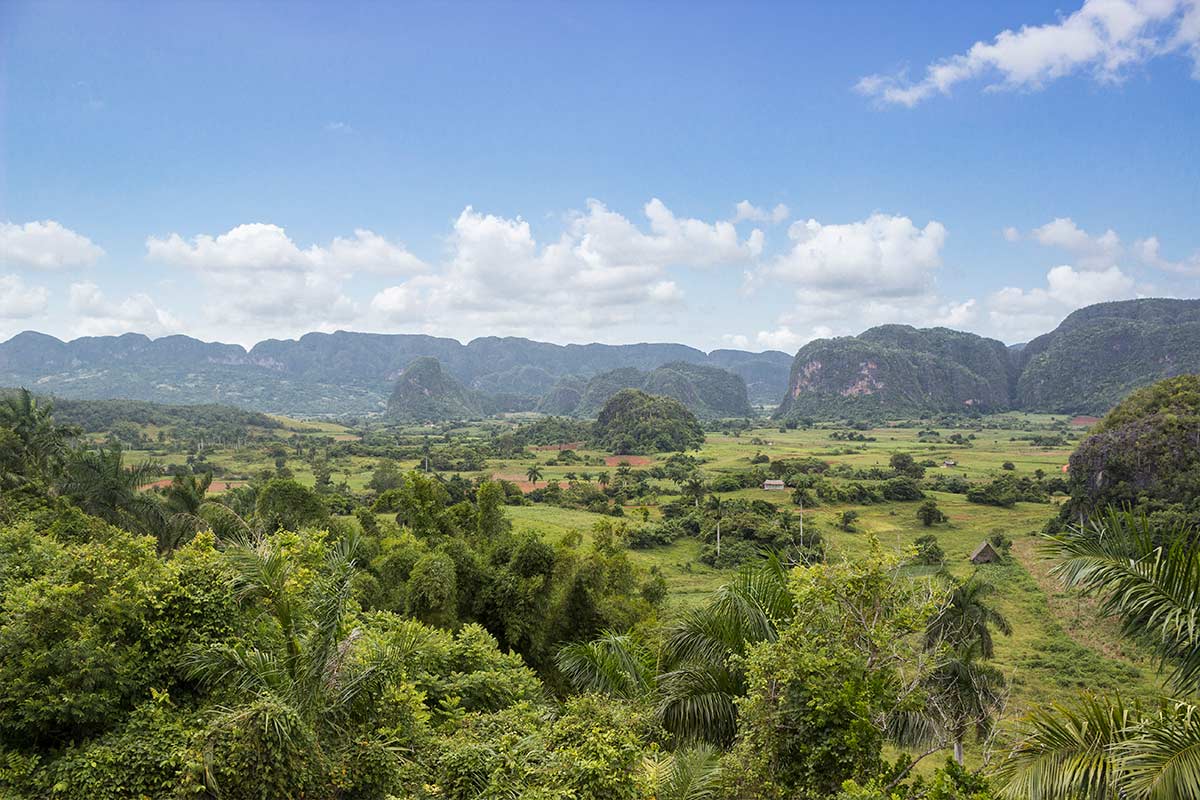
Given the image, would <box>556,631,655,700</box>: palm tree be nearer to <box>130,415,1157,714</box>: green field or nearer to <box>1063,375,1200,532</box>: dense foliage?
<box>130,415,1157,714</box>: green field

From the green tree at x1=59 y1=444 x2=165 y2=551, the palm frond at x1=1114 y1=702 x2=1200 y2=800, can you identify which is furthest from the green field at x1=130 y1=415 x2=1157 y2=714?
the green tree at x1=59 y1=444 x2=165 y2=551

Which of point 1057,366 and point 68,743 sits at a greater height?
point 1057,366

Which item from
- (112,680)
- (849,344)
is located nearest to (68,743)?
(112,680)

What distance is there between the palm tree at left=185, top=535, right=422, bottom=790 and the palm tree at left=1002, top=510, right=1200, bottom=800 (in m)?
5.50

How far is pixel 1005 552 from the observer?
35844 millimetres

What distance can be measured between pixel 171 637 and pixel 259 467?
63730 mm

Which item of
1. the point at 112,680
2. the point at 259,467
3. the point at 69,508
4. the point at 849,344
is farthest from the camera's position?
the point at 849,344

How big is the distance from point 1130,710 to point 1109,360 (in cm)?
18006

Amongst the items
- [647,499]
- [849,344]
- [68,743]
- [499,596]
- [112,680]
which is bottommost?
[647,499]

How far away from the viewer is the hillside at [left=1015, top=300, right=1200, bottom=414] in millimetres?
135125

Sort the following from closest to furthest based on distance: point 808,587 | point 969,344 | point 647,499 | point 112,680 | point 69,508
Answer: point 808,587
point 112,680
point 69,508
point 647,499
point 969,344

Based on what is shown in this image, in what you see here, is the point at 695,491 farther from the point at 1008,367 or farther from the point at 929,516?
the point at 1008,367

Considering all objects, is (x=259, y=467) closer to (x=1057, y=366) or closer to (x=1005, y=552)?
(x=1005, y=552)

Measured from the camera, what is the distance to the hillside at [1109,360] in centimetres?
13512
